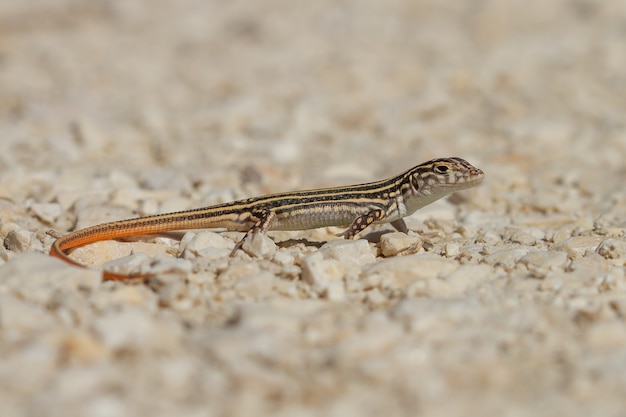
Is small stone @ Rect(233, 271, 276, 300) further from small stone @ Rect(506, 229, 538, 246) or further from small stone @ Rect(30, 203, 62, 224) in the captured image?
small stone @ Rect(30, 203, 62, 224)

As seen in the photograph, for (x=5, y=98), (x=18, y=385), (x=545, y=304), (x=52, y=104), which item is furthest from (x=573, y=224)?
(x=5, y=98)

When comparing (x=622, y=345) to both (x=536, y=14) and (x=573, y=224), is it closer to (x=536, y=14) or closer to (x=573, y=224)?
(x=573, y=224)

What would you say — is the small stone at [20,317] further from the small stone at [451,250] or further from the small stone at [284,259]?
the small stone at [451,250]

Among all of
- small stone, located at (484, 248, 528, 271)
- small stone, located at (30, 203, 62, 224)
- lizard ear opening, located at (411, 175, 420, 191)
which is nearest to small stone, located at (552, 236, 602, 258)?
small stone, located at (484, 248, 528, 271)

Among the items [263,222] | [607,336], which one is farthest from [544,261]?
[263,222]

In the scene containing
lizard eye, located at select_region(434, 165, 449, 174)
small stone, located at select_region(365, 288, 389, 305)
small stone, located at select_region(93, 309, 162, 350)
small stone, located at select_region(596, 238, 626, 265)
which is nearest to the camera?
small stone, located at select_region(93, 309, 162, 350)

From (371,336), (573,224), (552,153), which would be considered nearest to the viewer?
(371,336)

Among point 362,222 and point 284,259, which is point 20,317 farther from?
point 362,222
